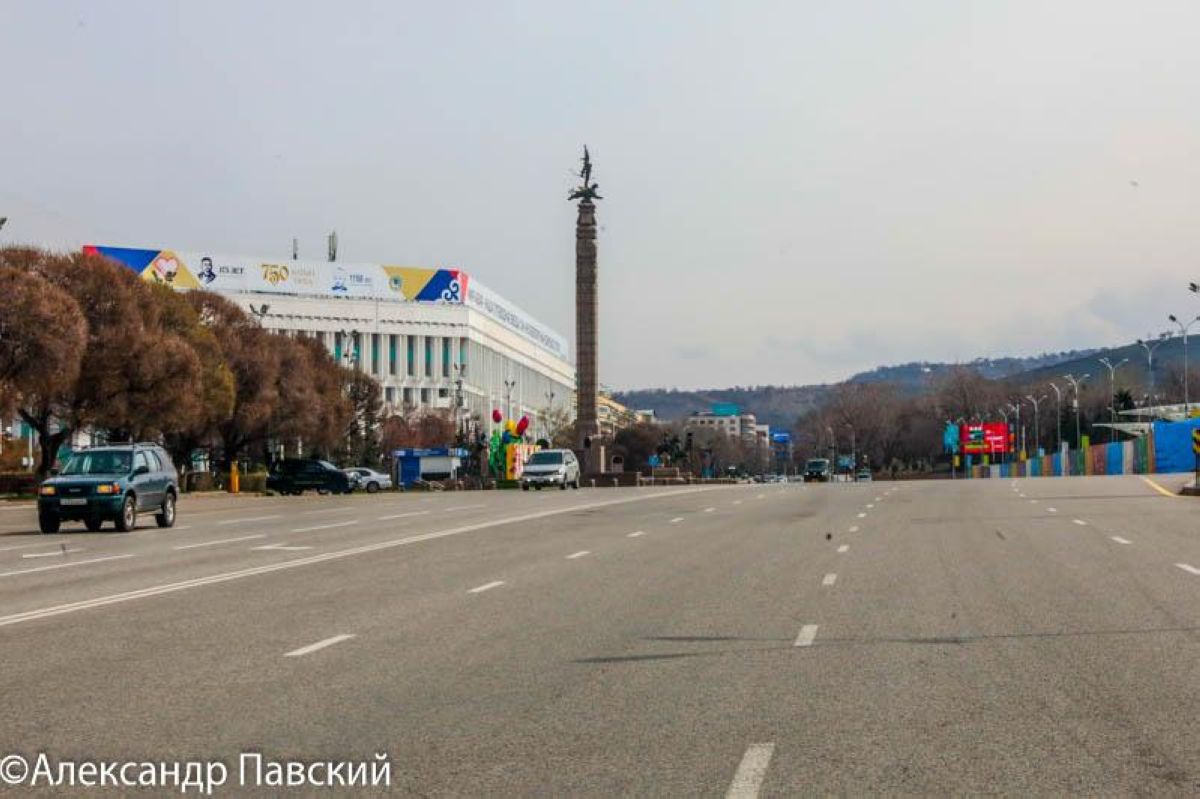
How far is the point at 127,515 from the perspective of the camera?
105 ft

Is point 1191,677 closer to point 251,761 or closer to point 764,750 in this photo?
point 764,750

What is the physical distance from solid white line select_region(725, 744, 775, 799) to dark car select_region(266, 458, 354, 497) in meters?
67.0

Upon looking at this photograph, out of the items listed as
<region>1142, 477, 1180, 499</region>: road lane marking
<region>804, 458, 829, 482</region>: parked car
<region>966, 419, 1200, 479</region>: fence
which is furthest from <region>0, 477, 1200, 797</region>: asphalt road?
<region>804, 458, 829, 482</region>: parked car

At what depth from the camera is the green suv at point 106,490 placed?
103 ft

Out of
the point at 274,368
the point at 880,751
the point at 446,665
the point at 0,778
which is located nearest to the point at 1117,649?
the point at 880,751

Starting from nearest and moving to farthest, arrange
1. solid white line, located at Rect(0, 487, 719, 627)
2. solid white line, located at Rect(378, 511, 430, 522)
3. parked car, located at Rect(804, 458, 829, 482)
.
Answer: solid white line, located at Rect(0, 487, 719, 627), solid white line, located at Rect(378, 511, 430, 522), parked car, located at Rect(804, 458, 829, 482)

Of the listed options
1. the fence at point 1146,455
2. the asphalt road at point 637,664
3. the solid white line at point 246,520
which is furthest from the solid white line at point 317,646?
the fence at point 1146,455

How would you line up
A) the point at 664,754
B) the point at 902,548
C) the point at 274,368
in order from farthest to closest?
1. the point at 274,368
2. the point at 902,548
3. the point at 664,754

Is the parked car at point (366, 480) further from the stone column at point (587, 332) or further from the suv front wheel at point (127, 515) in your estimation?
the suv front wheel at point (127, 515)

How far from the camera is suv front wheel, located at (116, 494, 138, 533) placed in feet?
104

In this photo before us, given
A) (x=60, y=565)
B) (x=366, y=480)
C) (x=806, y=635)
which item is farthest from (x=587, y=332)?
(x=806, y=635)

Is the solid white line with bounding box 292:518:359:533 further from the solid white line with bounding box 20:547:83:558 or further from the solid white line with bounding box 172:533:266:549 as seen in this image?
the solid white line with bounding box 20:547:83:558

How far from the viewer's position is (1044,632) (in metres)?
12.9

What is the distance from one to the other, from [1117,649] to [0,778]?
8380 millimetres
